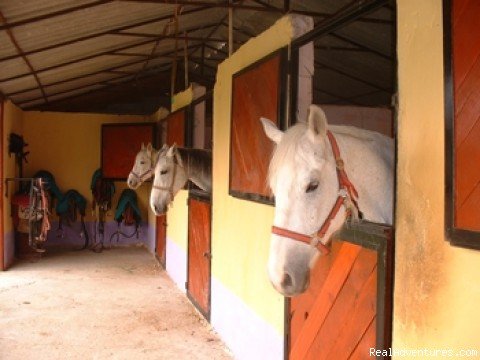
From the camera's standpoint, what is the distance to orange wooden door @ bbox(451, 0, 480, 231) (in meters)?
1.12

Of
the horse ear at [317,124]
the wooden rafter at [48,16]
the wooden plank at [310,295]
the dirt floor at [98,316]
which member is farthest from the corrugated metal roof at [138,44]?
the horse ear at [317,124]

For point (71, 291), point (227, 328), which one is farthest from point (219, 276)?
point (71, 291)

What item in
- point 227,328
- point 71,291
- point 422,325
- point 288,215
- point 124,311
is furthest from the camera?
point 71,291

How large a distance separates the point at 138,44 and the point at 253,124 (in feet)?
13.3

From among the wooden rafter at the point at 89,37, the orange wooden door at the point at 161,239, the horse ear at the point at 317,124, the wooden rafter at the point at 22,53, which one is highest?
the wooden rafter at the point at 89,37

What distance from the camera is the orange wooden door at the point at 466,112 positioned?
1.12m

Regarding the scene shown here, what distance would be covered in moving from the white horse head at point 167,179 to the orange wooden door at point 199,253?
214 mm

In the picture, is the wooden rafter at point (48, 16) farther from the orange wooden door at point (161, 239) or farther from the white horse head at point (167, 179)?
the orange wooden door at point (161, 239)

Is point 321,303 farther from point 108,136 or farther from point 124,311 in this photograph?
point 108,136

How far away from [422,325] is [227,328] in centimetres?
230

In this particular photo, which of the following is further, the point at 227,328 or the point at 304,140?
the point at 227,328

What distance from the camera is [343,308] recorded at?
178 cm

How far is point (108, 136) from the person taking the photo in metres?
7.87

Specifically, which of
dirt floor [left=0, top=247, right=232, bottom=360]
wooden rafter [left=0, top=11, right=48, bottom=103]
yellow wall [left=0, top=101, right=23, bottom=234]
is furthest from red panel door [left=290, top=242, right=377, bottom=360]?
yellow wall [left=0, top=101, right=23, bottom=234]
